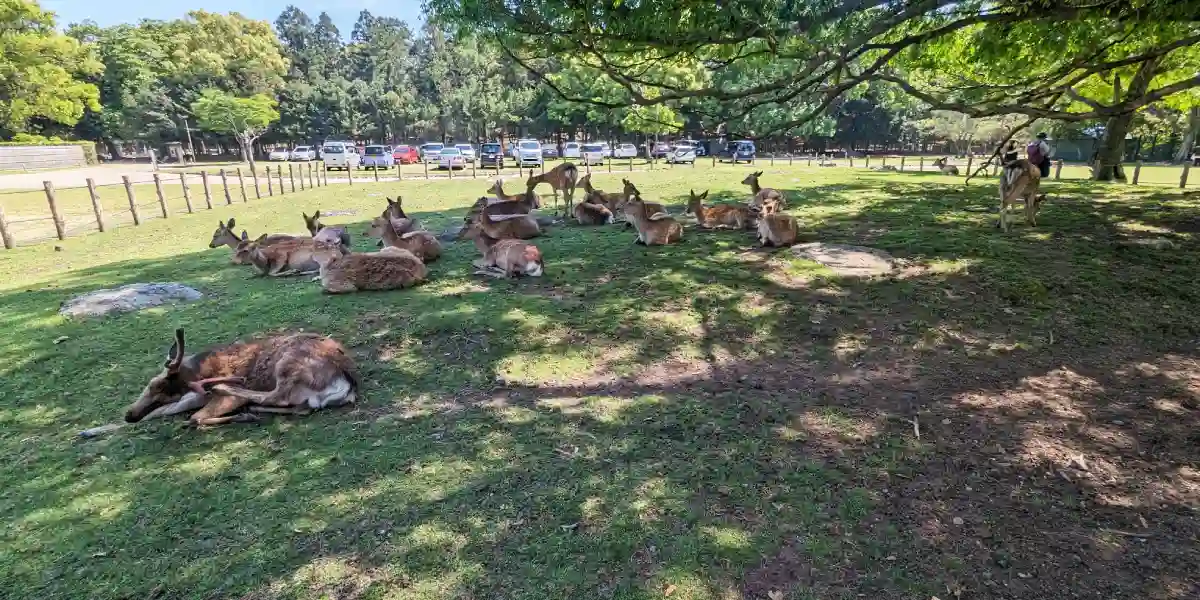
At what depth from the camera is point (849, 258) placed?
Result: 7.52m

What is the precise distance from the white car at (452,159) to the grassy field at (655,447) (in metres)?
A: 26.8

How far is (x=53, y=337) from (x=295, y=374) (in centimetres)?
322

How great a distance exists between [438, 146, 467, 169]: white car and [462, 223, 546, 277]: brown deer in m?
25.5

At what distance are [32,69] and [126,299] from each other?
42.8 metres

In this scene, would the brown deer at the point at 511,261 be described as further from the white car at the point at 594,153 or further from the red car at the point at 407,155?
the red car at the point at 407,155

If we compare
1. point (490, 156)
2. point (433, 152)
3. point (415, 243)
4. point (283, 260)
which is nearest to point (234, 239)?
point (283, 260)

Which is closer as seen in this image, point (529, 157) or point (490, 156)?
point (490, 156)

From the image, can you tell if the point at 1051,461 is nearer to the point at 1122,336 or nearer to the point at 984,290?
the point at 1122,336

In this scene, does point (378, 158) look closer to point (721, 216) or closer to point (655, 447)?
point (721, 216)

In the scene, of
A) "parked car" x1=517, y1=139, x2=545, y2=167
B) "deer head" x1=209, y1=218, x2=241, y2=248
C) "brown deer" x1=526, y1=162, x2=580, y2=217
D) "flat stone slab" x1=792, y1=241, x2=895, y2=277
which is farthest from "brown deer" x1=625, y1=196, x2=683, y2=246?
"parked car" x1=517, y1=139, x2=545, y2=167

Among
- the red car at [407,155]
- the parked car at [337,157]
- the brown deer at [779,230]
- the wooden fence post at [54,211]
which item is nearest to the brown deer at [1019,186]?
the brown deer at [779,230]

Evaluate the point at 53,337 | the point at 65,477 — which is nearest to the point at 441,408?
the point at 65,477

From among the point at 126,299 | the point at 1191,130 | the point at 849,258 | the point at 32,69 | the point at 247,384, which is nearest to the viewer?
the point at 247,384

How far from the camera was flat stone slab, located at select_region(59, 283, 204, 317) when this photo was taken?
6.28 metres
